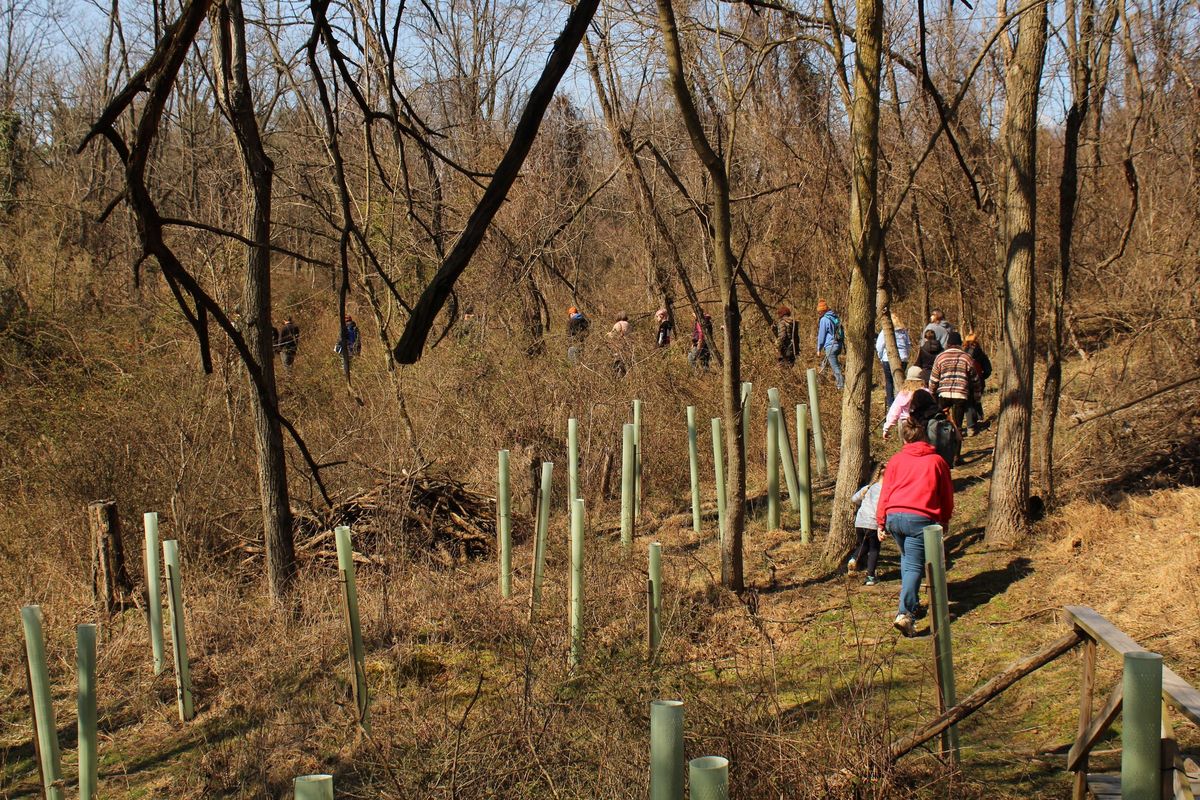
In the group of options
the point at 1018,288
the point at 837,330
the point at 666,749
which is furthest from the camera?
the point at 837,330

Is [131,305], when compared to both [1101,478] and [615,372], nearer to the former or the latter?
[615,372]

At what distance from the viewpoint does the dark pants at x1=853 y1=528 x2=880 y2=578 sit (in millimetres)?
8391

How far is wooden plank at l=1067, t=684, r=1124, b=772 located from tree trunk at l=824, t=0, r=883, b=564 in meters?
4.81

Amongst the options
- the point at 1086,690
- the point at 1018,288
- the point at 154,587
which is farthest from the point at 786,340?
the point at 1086,690

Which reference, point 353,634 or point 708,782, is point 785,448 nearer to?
point 353,634

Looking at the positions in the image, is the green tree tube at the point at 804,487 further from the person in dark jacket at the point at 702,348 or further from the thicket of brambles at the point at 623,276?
the person in dark jacket at the point at 702,348

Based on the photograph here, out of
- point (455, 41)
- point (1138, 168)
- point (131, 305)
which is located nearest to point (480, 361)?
point (131, 305)

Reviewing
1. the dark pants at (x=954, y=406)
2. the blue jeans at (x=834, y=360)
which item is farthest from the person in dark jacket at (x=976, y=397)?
the blue jeans at (x=834, y=360)

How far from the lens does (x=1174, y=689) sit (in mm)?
3529

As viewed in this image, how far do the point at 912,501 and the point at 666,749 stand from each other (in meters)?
5.27

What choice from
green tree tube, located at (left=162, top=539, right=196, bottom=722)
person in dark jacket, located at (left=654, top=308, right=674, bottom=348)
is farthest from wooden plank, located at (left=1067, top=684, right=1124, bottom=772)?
person in dark jacket, located at (left=654, top=308, right=674, bottom=348)

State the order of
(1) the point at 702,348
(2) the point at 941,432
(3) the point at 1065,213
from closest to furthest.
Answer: (3) the point at 1065,213, (2) the point at 941,432, (1) the point at 702,348

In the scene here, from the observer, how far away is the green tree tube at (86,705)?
524 centimetres

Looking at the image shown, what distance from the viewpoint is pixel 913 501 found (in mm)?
7438
